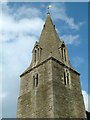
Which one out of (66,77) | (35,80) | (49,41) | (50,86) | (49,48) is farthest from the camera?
(49,41)

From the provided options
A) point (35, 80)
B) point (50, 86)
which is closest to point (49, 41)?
point (35, 80)

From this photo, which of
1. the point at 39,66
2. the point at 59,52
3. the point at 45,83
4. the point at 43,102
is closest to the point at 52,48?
the point at 59,52

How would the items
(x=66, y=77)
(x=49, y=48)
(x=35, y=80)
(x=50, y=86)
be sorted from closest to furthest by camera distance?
(x=50, y=86) < (x=35, y=80) < (x=66, y=77) < (x=49, y=48)

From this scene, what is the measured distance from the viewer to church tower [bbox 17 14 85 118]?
878 inches

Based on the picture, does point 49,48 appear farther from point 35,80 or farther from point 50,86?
point 50,86

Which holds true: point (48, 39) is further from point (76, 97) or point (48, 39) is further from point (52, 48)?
point (76, 97)

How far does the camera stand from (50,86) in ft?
75.3

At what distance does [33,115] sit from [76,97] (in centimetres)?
479

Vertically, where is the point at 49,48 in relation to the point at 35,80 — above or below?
above

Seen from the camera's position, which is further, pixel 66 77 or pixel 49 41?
pixel 49 41

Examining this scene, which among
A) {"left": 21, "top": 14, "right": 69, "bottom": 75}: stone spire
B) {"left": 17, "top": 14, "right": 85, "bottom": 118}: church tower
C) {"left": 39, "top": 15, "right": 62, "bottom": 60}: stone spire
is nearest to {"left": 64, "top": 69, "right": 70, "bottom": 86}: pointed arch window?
{"left": 17, "top": 14, "right": 85, "bottom": 118}: church tower

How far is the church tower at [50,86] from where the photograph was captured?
22312 mm

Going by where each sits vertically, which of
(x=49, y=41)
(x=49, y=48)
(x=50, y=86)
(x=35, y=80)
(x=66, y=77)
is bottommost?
(x=50, y=86)

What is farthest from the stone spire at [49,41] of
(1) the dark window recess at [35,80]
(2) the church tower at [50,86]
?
(1) the dark window recess at [35,80]
